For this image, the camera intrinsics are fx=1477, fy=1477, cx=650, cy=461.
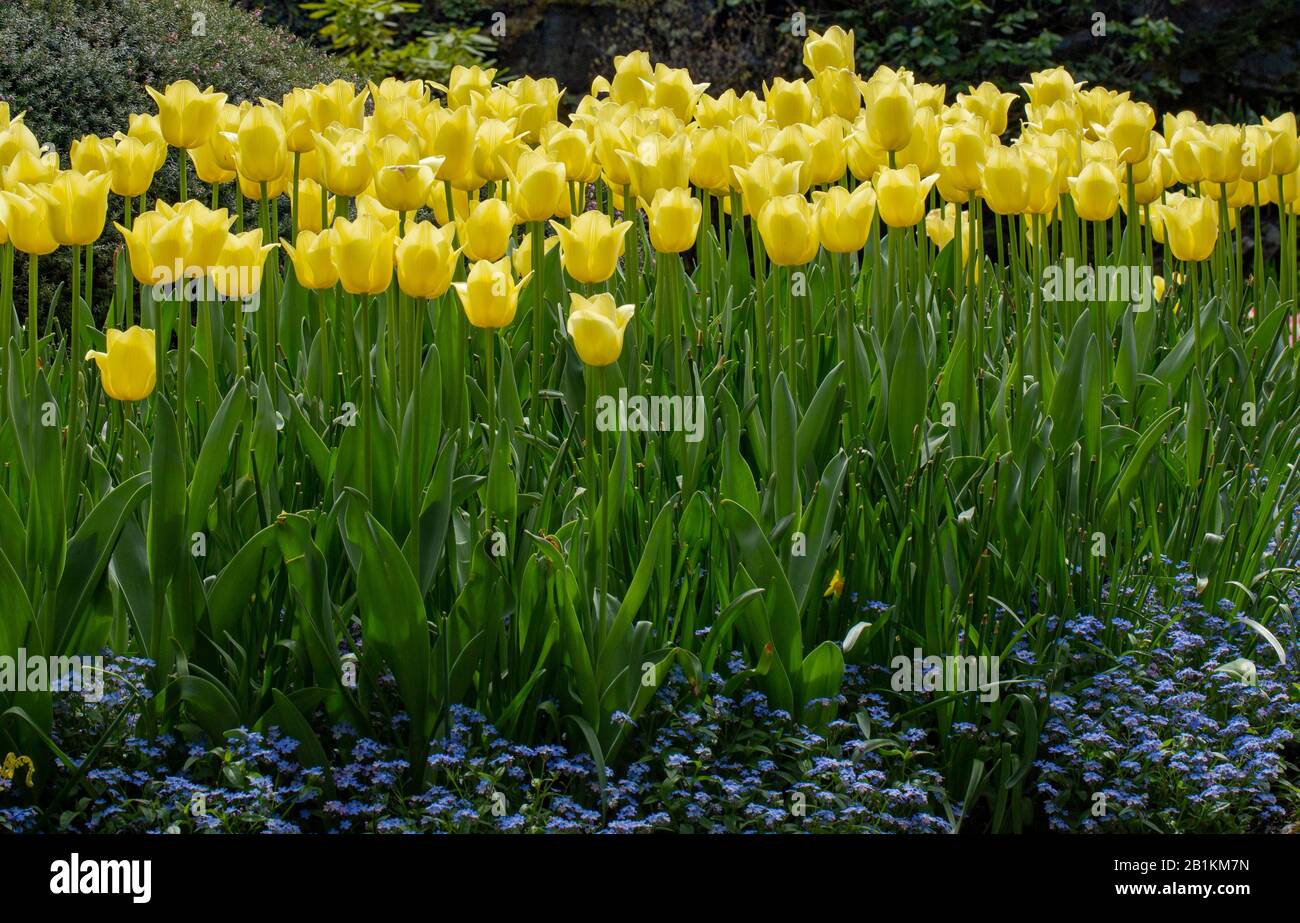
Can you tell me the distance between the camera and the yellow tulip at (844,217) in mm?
2895

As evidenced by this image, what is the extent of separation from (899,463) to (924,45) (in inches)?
323

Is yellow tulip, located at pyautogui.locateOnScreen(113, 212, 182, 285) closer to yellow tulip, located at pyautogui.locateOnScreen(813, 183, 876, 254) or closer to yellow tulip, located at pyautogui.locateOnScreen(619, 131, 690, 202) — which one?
yellow tulip, located at pyautogui.locateOnScreen(619, 131, 690, 202)

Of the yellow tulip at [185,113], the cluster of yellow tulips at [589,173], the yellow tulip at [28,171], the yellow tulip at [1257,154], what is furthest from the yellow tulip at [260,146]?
the yellow tulip at [1257,154]

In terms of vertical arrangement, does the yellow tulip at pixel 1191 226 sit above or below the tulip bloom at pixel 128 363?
above

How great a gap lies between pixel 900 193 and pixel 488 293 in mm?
992

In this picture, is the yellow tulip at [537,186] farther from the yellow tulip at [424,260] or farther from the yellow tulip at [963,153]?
the yellow tulip at [963,153]

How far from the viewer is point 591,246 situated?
9.03ft

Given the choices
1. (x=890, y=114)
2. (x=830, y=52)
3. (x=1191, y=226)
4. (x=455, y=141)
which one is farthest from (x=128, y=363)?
(x=1191, y=226)

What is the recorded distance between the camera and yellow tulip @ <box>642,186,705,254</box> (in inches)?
115

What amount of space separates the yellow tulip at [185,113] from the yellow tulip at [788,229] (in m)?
1.32

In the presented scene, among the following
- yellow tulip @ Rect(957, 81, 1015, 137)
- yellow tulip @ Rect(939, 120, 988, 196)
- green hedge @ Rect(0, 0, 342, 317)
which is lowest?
yellow tulip @ Rect(939, 120, 988, 196)

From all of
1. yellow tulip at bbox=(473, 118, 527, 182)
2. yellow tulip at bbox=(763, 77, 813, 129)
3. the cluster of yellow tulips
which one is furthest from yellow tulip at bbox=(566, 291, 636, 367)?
yellow tulip at bbox=(763, 77, 813, 129)
